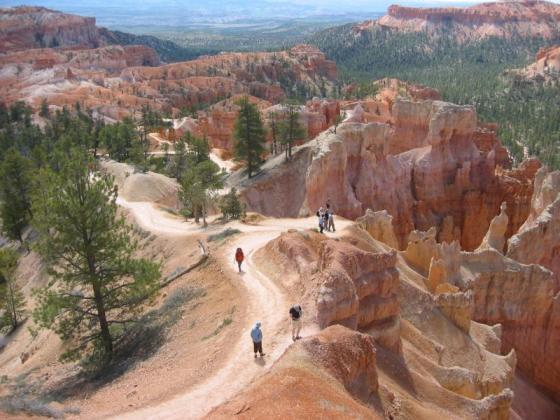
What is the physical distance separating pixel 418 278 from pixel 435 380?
8.67 metres

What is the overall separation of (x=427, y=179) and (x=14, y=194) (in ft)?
127

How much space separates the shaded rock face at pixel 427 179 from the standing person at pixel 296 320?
29.5 metres

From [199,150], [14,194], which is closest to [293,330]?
[14,194]

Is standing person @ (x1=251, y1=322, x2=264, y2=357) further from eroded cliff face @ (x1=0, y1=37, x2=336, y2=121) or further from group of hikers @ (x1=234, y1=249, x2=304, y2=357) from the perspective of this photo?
eroded cliff face @ (x1=0, y1=37, x2=336, y2=121)

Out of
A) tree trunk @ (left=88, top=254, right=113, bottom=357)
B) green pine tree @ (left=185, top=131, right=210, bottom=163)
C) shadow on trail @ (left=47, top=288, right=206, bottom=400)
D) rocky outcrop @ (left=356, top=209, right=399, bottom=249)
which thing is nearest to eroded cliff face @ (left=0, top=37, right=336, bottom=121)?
green pine tree @ (left=185, top=131, right=210, bottom=163)

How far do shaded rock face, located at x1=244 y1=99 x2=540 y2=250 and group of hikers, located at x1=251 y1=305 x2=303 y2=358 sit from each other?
2964 cm

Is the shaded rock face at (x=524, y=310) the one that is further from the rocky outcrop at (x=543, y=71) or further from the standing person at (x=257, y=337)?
the rocky outcrop at (x=543, y=71)

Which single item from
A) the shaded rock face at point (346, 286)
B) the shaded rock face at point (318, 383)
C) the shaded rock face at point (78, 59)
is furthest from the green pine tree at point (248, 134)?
the shaded rock face at point (78, 59)

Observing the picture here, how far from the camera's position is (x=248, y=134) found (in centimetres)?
5416

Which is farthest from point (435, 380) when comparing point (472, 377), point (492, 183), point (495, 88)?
→ point (495, 88)

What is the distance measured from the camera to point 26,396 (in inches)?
821

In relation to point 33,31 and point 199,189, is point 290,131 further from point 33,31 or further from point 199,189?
point 33,31

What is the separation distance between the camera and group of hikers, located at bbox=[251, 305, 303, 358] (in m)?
17.7

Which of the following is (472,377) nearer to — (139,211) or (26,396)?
(26,396)
